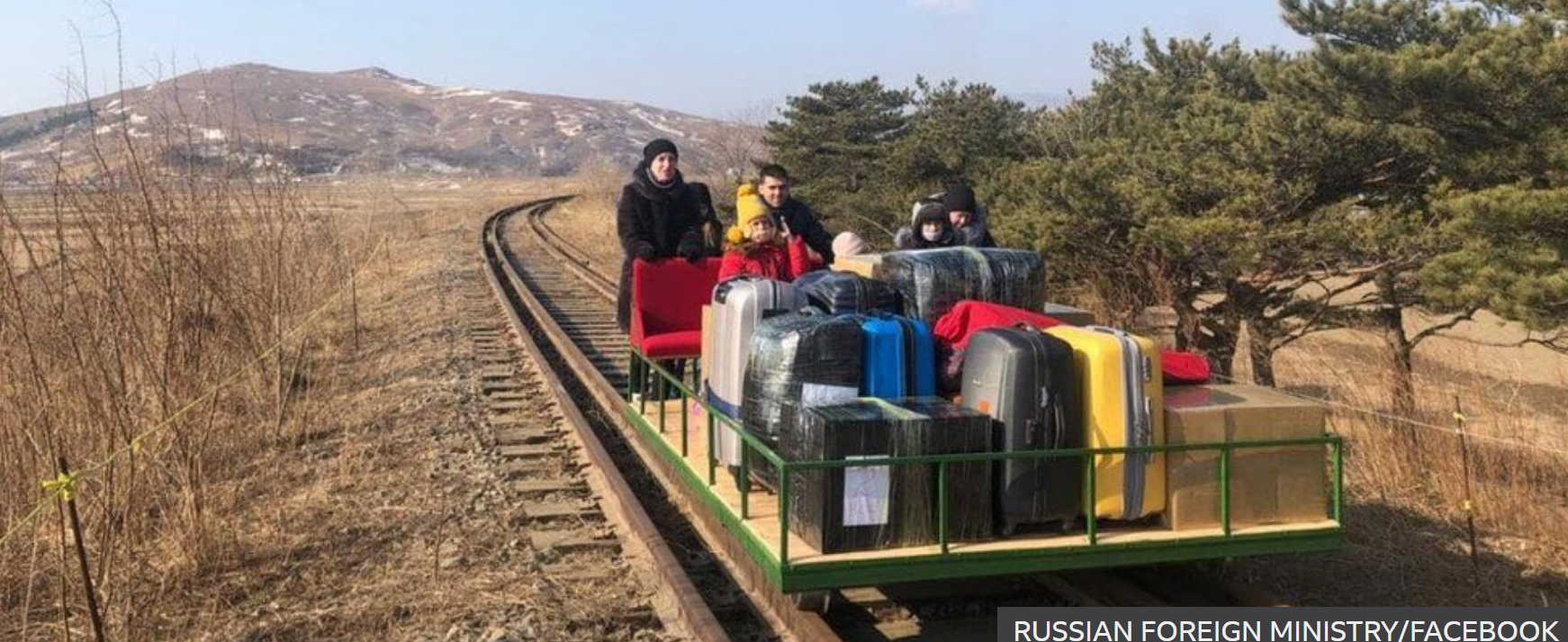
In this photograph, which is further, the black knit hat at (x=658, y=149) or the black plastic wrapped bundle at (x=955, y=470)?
the black knit hat at (x=658, y=149)

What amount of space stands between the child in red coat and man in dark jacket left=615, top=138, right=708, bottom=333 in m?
1.14

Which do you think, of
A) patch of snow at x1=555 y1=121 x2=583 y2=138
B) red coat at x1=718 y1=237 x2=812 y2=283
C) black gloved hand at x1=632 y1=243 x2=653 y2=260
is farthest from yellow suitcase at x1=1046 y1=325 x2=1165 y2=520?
patch of snow at x1=555 y1=121 x2=583 y2=138

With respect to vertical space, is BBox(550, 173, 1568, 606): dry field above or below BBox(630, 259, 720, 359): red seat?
below

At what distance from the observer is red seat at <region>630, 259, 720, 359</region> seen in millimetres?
7945

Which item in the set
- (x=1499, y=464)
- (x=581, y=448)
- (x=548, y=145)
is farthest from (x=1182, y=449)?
(x=548, y=145)

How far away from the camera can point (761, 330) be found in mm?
5039

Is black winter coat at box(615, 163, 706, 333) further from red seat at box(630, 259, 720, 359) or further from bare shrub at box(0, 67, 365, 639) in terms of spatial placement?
bare shrub at box(0, 67, 365, 639)

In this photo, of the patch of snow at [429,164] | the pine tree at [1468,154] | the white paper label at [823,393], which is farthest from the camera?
the patch of snow at [429,164]

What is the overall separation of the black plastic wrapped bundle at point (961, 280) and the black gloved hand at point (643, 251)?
237 centimetres

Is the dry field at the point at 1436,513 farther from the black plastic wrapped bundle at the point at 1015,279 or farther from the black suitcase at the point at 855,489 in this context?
the black suitcase at the point at 855,489

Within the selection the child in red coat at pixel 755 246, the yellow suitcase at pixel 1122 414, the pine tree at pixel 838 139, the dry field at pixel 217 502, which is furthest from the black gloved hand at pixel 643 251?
the pine tree at pixel 838 139

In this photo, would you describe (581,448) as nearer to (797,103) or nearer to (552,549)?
(552,549)

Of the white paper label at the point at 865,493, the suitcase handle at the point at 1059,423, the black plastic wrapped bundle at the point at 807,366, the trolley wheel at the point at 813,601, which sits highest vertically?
A: the black plastic wrapped bundle at the point at 807,366

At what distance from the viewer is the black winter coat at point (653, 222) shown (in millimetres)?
8070
